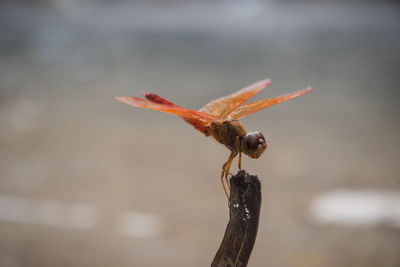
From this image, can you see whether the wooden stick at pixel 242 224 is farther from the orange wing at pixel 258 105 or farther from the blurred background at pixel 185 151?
the blurred background at pixel 185 151

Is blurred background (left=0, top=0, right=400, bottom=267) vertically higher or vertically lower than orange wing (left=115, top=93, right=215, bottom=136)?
higher

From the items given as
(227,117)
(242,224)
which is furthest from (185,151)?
(242,224)

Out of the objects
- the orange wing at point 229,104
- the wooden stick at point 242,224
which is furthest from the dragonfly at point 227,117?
the wooden stick at point 242,224

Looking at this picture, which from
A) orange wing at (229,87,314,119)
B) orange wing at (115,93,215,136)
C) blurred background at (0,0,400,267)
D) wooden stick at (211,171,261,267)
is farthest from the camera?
blurred background at (0,0,400,267)

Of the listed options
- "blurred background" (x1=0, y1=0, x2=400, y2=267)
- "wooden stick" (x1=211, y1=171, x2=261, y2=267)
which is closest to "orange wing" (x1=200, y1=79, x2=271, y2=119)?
"wooden stick" (x1=211, y1=171, x2=261, y2=267)

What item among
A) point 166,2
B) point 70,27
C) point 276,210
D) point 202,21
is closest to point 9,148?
point 276,210

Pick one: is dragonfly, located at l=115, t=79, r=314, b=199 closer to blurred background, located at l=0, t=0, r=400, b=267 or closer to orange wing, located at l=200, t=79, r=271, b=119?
orange wing, located at l=200, t=79, r=271, b=119

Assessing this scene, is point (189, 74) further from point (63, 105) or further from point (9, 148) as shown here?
point (9, 148)
